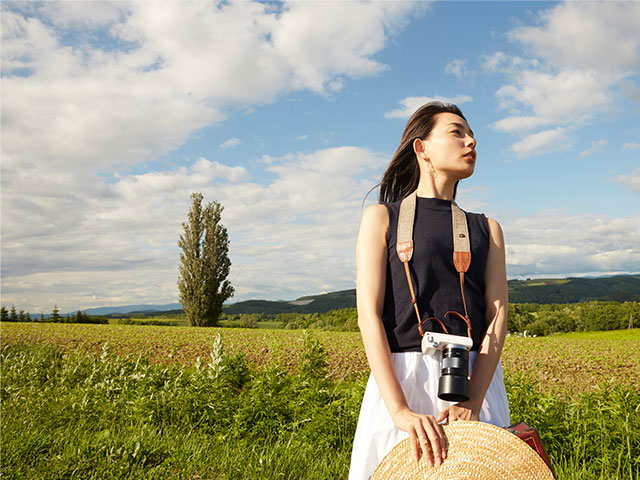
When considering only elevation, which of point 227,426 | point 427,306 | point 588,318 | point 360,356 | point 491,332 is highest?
point 427,306

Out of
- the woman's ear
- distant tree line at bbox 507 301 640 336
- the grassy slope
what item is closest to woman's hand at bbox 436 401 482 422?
the woman's ear

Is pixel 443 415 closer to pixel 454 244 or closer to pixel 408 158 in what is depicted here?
pixel 454 244

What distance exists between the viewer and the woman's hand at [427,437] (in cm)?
157

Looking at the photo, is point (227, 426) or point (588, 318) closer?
point (227, 426)

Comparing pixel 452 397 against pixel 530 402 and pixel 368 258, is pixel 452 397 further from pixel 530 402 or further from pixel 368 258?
pixel 530 402

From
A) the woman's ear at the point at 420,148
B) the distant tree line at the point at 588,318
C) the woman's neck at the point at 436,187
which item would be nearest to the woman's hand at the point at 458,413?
the woman's neck at the point at 436,187

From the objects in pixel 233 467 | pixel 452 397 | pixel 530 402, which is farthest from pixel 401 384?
pixel 530 402

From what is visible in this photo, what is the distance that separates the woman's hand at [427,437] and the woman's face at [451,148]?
3.38 ft

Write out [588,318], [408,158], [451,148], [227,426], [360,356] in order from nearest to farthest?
[451,148] → [408,158] → [227,426] → [360,356] → [588,318]

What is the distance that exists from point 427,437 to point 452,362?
27 cm

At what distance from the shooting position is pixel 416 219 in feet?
6.59

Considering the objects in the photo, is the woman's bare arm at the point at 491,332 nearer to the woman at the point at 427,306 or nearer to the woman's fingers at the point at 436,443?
the woman at the point at 427,306

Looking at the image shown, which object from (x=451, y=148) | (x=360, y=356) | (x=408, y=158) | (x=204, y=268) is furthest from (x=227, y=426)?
(x=204, y=268)

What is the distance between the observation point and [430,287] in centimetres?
189
